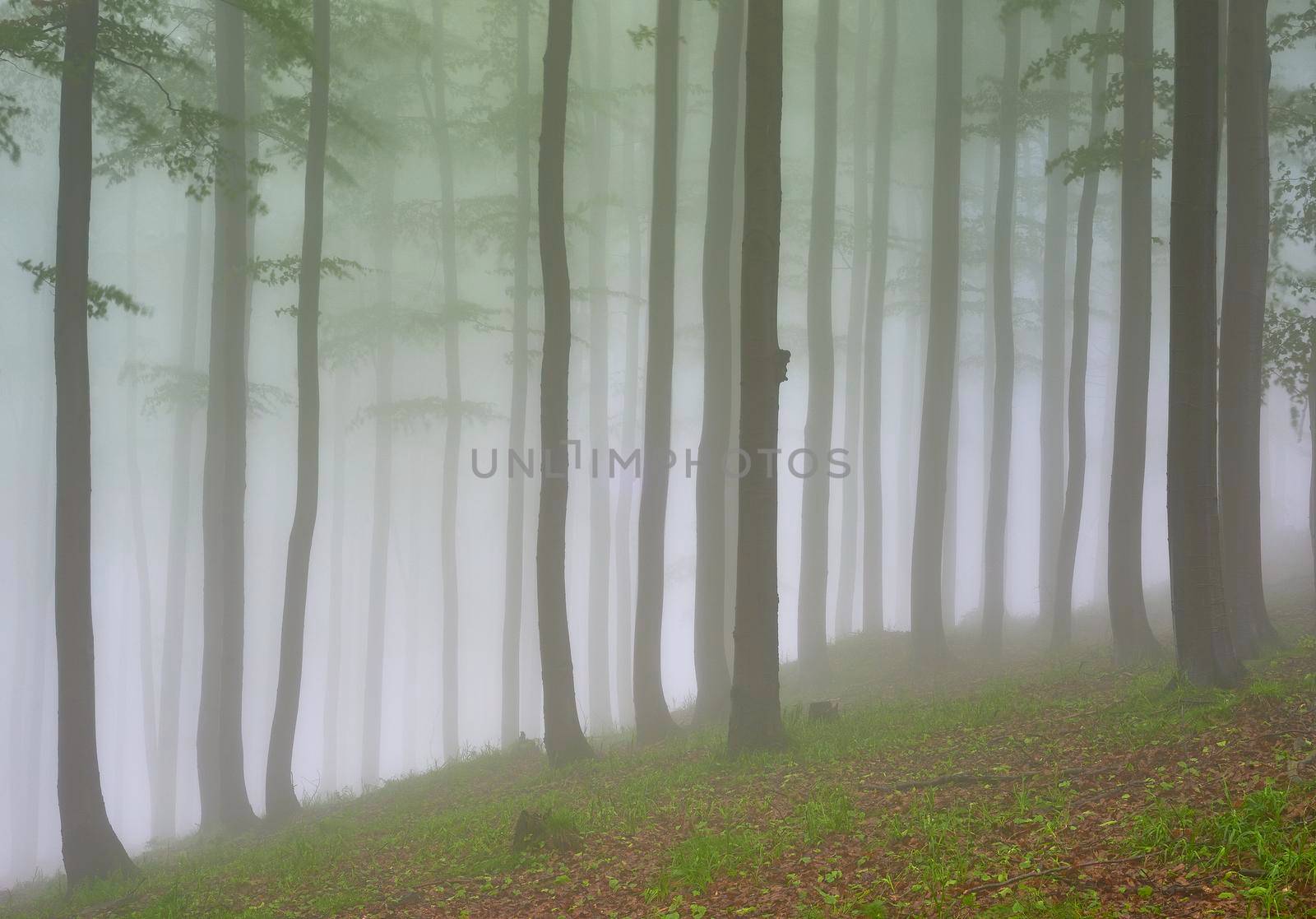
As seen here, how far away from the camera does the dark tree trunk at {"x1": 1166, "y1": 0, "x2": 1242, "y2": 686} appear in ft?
26.2

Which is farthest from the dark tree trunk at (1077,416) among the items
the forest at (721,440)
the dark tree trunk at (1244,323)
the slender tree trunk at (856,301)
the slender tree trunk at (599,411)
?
the slender tree trunk at (599,411)

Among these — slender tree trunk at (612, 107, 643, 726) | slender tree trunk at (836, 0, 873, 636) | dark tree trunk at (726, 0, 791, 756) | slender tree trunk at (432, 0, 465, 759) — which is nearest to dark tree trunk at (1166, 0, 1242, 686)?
dark tree trunk at (726, 0, 791, 756)

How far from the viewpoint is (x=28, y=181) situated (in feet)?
112

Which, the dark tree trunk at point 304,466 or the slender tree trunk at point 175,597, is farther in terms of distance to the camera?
the slender tree trunk at point 175,597

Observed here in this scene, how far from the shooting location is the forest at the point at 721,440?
6680 mm

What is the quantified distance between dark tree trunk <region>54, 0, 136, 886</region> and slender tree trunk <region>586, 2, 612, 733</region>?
12.8 meters

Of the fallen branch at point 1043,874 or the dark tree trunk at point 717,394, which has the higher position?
the dark tree trunk at point 717,394

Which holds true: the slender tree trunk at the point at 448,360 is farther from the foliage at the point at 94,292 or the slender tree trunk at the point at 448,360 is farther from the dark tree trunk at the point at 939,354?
the dark tree trunk at the point at 939,354

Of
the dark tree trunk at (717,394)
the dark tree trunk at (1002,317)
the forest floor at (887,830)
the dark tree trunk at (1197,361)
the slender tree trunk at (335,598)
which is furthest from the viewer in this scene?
the slender tree trunk at (335,598)

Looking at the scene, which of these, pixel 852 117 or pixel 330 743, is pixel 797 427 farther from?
pixel 330 743

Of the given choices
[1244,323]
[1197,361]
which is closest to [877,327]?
[1244,323]

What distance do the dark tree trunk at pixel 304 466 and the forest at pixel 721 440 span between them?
7 cm

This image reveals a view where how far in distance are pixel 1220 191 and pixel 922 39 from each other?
8293mm

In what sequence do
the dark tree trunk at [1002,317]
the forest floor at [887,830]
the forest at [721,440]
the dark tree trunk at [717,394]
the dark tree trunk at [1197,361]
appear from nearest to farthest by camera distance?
the forest floor at [887,830], the forest at [721,440], the dark tree trunk at [1197,361], the dark tree trunk at [717,394], the dark tree trunk at [1002,317]
